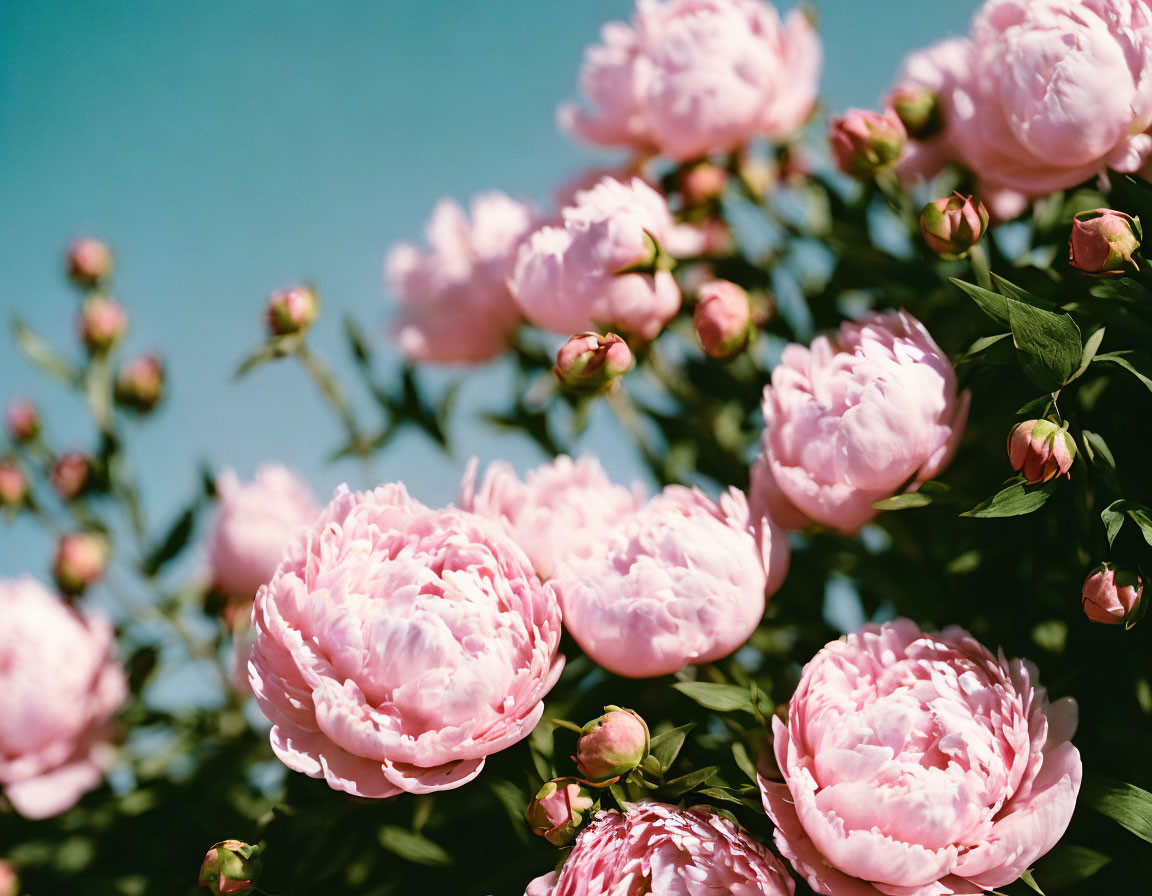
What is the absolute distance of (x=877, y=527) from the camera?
485 millimetres

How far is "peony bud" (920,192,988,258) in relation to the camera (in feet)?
1.49

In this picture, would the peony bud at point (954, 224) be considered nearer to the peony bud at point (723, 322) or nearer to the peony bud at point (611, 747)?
the peony bud at point (723, 322)

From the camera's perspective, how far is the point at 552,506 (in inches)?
19.2

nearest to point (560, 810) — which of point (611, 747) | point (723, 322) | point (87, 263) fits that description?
point (611, 747)

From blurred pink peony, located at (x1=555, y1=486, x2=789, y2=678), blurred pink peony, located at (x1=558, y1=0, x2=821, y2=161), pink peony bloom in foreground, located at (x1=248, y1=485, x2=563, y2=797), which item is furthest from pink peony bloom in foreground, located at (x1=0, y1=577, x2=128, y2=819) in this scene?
blurred pink peony, located at (x1=558, y1=0, x2=821, y2=161)

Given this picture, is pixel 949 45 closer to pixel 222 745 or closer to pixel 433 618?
pixel 433 618

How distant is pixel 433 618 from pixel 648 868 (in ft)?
0.42

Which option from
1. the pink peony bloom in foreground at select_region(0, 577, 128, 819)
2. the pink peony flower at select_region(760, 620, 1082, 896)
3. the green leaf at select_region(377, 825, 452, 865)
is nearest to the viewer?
the pink peony flower at select_region(760, 620, 1082, 896)

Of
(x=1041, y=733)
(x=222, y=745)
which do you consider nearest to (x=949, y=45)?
(x=1041, y=733)

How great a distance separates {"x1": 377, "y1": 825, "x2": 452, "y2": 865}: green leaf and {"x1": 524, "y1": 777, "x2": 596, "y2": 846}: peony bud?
3.6 inches

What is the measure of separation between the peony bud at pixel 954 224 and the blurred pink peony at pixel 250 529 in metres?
0.42

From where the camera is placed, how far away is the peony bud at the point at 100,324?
2.34ft

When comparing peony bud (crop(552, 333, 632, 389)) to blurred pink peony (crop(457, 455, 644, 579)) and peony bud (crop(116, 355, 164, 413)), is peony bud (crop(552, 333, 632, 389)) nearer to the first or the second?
blurred pink peony (crop(457, 455, 644, 579))

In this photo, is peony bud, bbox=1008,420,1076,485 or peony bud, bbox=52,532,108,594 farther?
peony bud, bbox=52,532,108,594
